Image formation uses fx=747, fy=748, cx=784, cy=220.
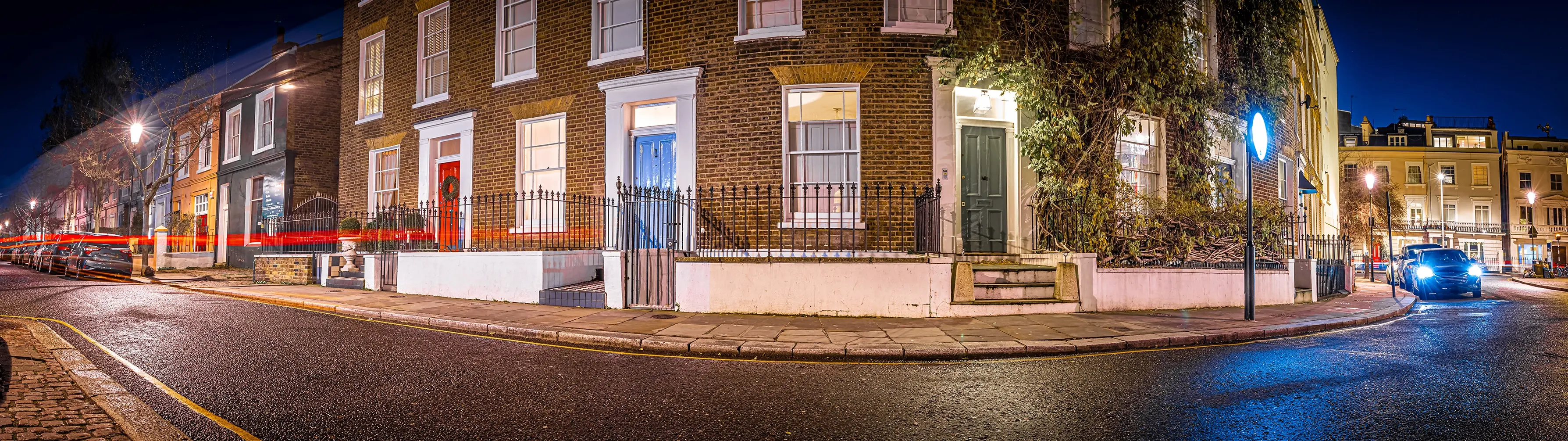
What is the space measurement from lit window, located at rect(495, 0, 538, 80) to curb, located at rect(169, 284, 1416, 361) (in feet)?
21.8

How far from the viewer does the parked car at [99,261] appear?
1848 centimetres

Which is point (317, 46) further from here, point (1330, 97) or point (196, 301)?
point (1330, 97)

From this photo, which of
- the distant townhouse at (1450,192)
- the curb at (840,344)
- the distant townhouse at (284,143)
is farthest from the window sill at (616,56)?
the distant townhouse at (1450,192)

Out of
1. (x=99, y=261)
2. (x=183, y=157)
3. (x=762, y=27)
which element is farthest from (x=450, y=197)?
(x=183, y=157)

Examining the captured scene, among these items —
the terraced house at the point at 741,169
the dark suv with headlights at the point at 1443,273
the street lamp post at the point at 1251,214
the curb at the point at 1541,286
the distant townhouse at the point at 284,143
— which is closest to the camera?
the street lamp post at the point at 1251,214

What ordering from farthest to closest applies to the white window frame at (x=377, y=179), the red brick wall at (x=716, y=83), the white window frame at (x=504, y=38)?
the white window frame at (x=377, y=179) < the white window frame at (x=504, y=38) < the red brick wall at (x=716, y=83)

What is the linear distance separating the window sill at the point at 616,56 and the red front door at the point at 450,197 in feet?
12.3

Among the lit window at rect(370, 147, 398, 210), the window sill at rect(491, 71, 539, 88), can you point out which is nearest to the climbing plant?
the window sill at rect(491, 71, 539, 88)

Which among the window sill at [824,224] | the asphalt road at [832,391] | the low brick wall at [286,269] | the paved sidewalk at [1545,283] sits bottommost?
the paved sidewalk at [1545,283]

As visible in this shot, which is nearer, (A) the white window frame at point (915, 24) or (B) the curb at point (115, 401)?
(B) the curb at point (115, 401)

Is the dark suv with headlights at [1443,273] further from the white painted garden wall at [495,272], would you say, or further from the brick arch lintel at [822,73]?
the white painted garden wall at [495,272]

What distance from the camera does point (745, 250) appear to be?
9.98 metres

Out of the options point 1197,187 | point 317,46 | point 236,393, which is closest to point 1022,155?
point 1197,187

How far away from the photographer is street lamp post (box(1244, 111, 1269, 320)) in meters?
9.24
